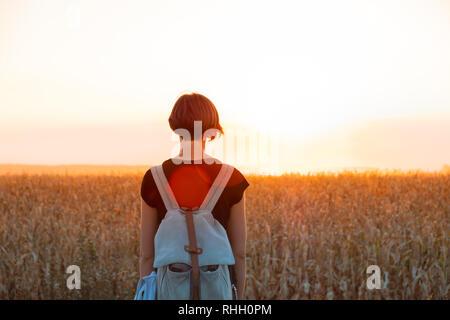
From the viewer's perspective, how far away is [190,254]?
2.33 meters

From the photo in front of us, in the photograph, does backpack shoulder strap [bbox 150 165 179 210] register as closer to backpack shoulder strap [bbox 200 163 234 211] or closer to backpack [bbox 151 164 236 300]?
backpack [bbox 151 164 236 300]

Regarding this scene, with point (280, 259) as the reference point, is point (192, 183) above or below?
above

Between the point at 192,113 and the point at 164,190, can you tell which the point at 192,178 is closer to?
the point at 164,190

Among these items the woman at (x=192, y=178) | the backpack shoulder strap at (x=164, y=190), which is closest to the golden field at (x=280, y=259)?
the woman at (x=192, y=178)

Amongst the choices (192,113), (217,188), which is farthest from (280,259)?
(192,113)

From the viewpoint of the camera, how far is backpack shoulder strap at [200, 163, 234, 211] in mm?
2426

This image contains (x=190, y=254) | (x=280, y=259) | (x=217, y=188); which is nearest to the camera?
(x=190, y=254)

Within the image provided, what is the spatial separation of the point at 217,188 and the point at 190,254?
0.37m

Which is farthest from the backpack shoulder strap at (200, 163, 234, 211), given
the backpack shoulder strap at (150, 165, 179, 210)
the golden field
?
the golden field
